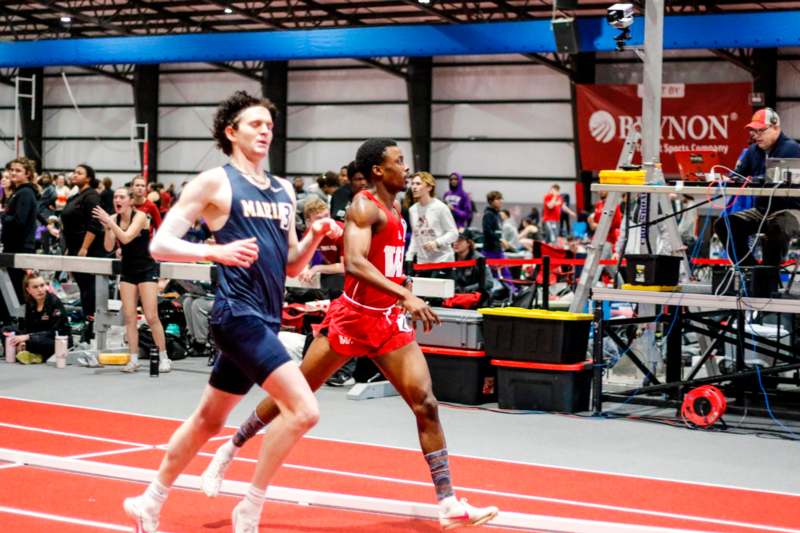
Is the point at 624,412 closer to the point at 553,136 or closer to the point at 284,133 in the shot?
the point at 553,136

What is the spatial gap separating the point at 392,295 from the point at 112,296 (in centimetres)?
1002

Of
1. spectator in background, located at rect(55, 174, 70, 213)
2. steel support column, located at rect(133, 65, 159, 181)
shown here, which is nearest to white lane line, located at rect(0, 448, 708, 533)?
spectator in background, located at rect(55, 174, 70, 213)

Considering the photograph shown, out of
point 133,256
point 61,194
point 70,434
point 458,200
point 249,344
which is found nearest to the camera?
point 249,344

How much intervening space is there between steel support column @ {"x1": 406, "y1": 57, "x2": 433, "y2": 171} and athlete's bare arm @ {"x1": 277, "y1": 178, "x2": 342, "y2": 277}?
73.6ft

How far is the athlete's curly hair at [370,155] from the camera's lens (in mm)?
5078

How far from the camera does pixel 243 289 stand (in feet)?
13.6

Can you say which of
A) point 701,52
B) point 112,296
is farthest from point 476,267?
point 701,52

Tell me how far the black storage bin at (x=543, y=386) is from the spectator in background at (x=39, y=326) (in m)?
4.66

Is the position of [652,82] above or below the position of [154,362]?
above

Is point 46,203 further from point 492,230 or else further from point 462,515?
→ point 462,515

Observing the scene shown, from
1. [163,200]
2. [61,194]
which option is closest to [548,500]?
[163,200]

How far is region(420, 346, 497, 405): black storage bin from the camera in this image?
8656mm

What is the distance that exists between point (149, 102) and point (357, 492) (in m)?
26.8

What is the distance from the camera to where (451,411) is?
27.6 ft
